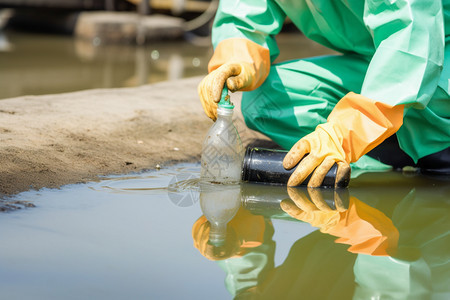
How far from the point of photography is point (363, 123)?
1932mm

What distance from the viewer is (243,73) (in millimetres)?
2131

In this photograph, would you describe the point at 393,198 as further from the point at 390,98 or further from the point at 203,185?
the point at 203,185

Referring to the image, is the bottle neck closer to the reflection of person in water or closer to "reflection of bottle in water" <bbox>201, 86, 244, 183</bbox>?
"reflection of bottle in water" <bbox>201, 86, 244, 183</bbox>

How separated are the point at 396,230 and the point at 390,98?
0.42 meters

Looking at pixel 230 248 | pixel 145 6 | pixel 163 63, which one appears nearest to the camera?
pixel 230 248

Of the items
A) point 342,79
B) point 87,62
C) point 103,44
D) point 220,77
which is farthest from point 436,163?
point 103,44

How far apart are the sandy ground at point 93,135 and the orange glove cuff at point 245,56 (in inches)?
15.7

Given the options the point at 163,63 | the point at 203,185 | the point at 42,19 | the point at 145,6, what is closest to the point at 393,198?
A: the point at 203,185

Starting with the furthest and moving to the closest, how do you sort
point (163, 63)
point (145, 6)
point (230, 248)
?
point (145, 6) < point (163, 63) < point (230, 248)

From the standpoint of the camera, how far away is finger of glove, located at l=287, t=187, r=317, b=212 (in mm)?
1833

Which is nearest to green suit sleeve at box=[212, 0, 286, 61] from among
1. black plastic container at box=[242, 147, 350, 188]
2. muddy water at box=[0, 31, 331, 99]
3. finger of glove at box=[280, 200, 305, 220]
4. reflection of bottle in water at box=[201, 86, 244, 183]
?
reflection of bottle in water at box=[201, 86, 244, 183]

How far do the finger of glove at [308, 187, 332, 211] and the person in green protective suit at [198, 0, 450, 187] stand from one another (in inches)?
1.1

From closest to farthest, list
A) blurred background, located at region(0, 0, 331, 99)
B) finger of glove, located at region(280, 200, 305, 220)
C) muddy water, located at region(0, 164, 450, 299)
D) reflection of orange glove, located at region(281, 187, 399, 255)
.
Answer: muddy water, located at region(0, 164, 450, 299), reflection of orange glove, located at region(281, 187, 399, 255), finger of glove, located at region(280, 200, 305, 220), blurred background, located at region(0, 0, 331, 99)

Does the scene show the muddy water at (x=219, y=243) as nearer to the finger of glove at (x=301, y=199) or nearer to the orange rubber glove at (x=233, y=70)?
the finger of glove at (x=301, y=199)
